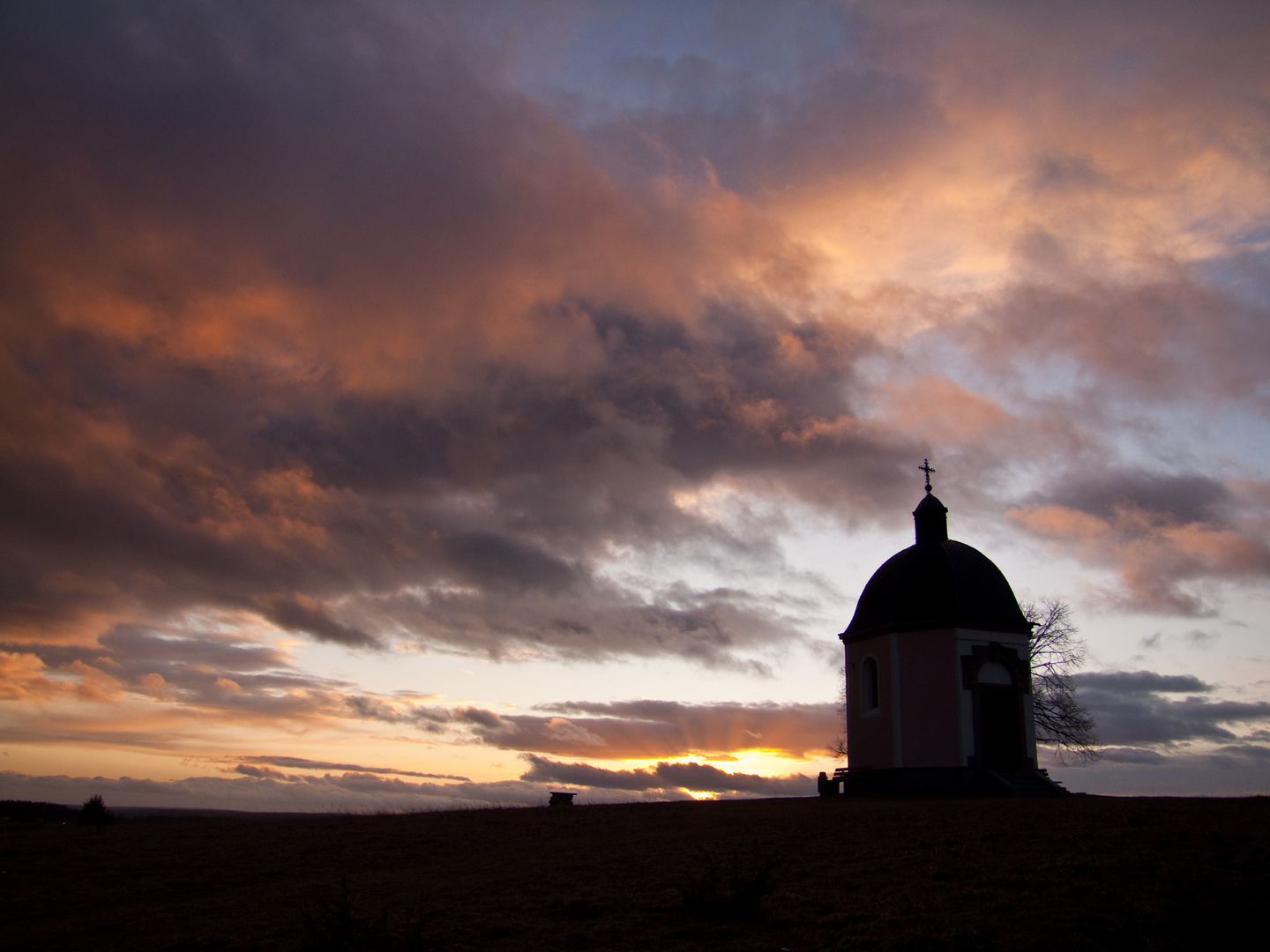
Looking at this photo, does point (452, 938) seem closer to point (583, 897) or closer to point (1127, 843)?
point (583, 897)

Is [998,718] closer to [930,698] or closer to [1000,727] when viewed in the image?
[1000,727]

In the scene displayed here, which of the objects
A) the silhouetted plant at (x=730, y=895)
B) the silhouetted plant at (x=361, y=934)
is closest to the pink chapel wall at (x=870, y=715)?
the silhouetted plant at (x=730, y=895)

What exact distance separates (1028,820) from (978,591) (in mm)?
14162

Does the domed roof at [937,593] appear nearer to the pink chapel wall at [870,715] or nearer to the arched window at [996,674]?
the pink chapel wall at [870,715]

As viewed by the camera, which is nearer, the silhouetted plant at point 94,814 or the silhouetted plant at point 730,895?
the silhouetted plant at point 730,895

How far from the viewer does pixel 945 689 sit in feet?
98.7

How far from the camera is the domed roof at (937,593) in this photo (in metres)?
30.7

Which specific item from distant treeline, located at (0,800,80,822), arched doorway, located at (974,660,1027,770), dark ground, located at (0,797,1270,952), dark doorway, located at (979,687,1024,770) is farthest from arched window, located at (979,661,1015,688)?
distant treeline, located at (0,800,80,822)

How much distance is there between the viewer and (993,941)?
423 inches

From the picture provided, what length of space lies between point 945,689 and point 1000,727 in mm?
2340

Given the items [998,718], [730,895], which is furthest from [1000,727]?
[730,895]

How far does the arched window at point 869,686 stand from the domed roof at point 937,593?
3.97 feet

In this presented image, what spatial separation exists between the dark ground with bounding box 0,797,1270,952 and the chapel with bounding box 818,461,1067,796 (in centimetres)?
542

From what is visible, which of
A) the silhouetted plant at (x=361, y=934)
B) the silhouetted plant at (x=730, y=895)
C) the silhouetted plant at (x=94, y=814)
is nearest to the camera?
the silhouetted plant at (x=361, y=934)
